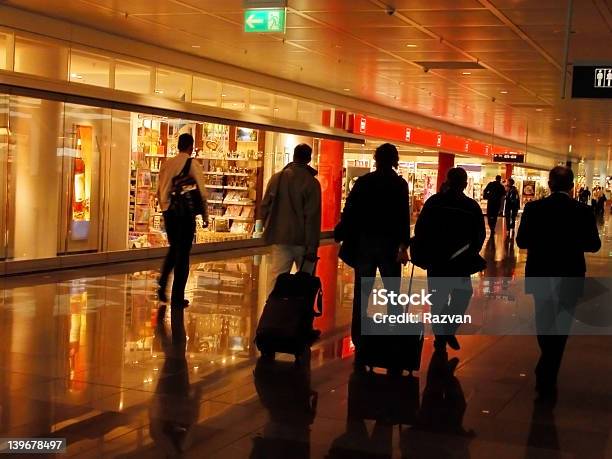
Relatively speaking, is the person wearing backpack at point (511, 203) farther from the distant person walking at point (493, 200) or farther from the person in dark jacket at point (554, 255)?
the person in dark jacket at point (554, 255)

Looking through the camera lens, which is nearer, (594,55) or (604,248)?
(594,55)

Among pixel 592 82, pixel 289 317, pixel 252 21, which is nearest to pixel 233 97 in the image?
pixel 252 21

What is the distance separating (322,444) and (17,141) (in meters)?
A: 8.72

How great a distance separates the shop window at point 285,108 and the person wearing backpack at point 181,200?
386 inches

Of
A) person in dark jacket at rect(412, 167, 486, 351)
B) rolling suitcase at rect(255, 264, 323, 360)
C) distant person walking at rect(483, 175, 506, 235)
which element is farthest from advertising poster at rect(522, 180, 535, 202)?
rolling suitcase at rect(255, 264, 323, 360)

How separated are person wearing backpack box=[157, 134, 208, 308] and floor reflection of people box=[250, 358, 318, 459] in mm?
2690

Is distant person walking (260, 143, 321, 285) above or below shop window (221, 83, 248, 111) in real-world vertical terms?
below

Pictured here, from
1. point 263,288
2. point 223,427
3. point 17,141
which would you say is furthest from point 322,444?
point 17,141

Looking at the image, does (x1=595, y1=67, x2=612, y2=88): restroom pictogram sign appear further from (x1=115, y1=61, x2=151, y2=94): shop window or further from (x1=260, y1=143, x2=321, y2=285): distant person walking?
(x1=115, y1=61, x2=151, y2=94): shop window

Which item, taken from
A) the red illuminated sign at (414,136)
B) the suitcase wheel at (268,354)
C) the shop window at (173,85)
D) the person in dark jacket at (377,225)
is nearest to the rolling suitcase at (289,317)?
the suitcase wheel at (268,354)

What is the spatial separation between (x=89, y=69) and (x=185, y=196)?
4.96 meters

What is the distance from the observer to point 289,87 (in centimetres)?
1897

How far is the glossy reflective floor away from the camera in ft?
15.3

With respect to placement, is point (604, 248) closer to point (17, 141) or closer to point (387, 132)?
point (387, 132)
